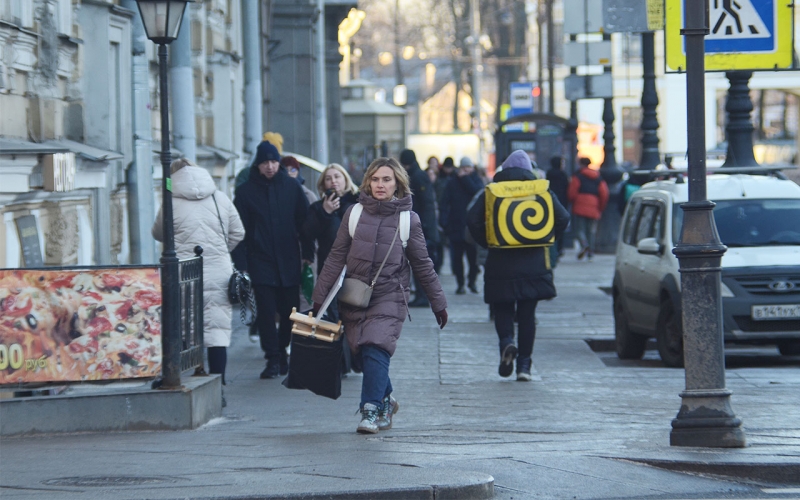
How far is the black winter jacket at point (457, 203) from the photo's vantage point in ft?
62.6

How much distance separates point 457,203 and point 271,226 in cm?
827

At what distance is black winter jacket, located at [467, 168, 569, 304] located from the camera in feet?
35.7

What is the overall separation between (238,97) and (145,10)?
11870 mm

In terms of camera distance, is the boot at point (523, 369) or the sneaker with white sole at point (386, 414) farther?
the boot at point (523, 369)

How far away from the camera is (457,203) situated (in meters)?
19.2

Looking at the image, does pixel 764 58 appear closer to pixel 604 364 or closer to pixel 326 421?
pixel 604 364

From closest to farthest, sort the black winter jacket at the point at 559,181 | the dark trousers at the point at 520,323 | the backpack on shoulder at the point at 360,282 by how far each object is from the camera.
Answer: the backpack on shoulder at the point at 360,282 < the dark trousers at the point at 520,323 < the black winter jacket at the point at 559,181

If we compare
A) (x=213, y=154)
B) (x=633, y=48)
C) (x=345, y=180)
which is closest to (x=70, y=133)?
(x=345, y=180)

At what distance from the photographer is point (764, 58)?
10.7 m

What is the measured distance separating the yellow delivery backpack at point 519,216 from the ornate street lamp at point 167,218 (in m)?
2.76

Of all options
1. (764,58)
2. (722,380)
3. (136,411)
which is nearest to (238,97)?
(764,58)

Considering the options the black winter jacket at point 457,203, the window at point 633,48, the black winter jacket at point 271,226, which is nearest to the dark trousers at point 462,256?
the black winter jacket at point 457,203

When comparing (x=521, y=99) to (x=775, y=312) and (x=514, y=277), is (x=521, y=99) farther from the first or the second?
(x=514, y=277)

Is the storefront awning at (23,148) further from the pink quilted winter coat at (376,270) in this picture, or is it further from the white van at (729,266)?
the white van at (729,266)
